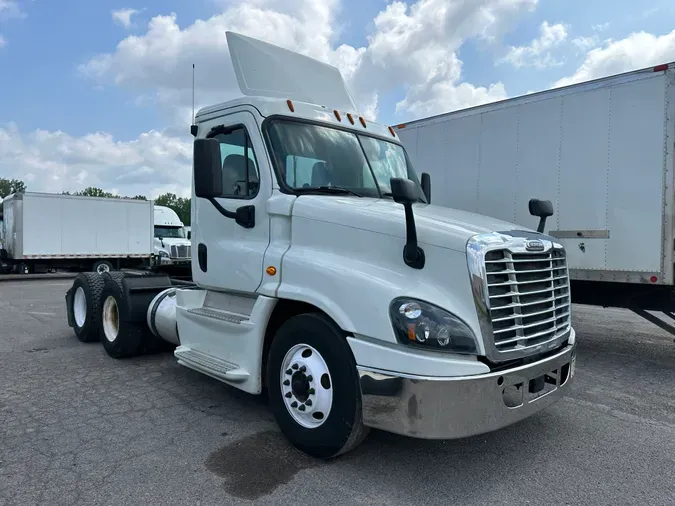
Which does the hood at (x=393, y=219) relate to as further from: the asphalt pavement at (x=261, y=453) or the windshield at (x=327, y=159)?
the asphalt pavement at (x=261, y=453)

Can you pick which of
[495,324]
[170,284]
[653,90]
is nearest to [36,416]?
[170,284]

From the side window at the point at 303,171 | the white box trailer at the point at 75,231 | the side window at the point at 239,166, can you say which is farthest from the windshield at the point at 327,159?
the white box trailer at the point at 75,231

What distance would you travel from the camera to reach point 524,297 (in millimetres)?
3324

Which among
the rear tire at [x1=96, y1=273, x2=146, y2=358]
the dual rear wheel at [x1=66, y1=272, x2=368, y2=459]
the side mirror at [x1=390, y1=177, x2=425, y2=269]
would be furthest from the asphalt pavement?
the side mirror at [x1=390, y1=177, x2=425, y2=269]

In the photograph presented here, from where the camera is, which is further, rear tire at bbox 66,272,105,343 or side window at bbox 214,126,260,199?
rear tire at bbox 66,272,105,343

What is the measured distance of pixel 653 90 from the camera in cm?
587

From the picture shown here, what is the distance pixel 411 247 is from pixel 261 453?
187cm

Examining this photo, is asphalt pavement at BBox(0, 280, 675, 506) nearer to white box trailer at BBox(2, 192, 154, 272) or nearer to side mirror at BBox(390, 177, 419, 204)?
side mirror at BBox(390, 177, 419, 204)

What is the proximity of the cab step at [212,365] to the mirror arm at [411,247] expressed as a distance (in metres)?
1.66

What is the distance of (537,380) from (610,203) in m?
3.89

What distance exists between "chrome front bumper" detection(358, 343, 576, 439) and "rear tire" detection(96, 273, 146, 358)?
4131 millimetres

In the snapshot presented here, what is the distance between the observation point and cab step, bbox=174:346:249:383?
3943mm

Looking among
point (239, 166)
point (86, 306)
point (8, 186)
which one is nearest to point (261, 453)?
→ point (239, 166)

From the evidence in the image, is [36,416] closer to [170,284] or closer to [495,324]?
[170,284]
